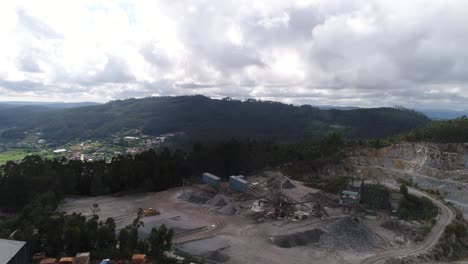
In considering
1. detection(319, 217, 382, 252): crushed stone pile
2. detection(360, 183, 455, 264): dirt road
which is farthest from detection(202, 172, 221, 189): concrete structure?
detection(360, 183, 455, 264): dirt road

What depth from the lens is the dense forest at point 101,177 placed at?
1123 inches

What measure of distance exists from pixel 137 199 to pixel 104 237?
22849 millimetres

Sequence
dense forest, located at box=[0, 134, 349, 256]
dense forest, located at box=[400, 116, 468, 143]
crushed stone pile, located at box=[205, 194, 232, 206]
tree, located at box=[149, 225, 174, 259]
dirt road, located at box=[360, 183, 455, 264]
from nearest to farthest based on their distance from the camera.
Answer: tree, located at box=[149, 225, 174, 259] < dense forest, located at box=[0, 134, 349, 256] < dirt road, located at box=[360, 183, 455, 264] < crushed stone pile, located at box=[205, 194, 232, 206] < dense forest, located at box=[400, 116, 468, 143]

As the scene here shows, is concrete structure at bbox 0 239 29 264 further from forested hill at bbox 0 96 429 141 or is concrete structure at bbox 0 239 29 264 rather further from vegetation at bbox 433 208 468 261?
forested hill at bbox 0 96 429 141

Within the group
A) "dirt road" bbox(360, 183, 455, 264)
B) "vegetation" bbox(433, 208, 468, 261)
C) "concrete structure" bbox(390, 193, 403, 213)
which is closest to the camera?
"dirt road" bbox(360, 183, 455, 264)

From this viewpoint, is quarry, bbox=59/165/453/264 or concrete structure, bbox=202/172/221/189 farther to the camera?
concrete structure, bbox=202/172/221/189

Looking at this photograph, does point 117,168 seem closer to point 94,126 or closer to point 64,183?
point 64,183

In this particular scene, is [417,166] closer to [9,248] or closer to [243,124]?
[9,248]

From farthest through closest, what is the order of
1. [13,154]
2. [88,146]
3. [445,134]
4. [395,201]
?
[88,146] → [13,154] → [445,134] → [395,201]

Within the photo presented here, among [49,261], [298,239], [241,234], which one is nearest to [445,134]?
[298,239]

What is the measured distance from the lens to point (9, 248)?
936 inches

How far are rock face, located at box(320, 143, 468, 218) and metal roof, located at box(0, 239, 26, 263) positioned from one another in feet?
182

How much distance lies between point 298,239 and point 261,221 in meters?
6.93

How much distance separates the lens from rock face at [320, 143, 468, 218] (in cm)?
5991
